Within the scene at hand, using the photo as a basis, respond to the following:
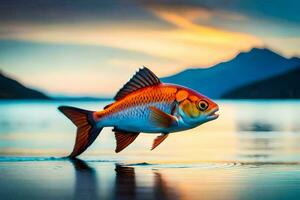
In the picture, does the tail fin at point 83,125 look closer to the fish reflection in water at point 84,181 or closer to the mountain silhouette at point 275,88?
the fish reflection in water at point 84,181

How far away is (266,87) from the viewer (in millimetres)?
13953

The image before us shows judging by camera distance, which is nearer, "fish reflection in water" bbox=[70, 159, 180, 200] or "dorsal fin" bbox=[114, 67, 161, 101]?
"fish reflection in water" bbox=[70, 159, 180, 200]

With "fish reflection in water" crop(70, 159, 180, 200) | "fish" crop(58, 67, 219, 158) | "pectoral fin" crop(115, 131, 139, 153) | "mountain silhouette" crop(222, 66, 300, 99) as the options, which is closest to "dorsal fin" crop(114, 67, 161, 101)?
"fish" crop(58, 67, 219, 158)

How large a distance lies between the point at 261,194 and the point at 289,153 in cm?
159

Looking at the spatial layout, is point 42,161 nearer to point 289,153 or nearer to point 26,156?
point 26,156

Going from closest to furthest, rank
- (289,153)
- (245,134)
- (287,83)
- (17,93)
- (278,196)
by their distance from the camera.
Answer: (278,196) < (289,153) < (245,134) < (17,93) < (287,83)

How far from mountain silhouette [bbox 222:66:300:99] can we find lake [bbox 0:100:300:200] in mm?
6542

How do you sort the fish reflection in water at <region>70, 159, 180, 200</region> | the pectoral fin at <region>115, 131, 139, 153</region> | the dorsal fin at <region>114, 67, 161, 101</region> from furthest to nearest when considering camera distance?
the pectoral fin at <region>115, 131, 139, 153</region> → the dorsal fin at <region>114, 67, 161, 101</region> → the fish reflection in water at <region>70, 159, 180, 200</region>

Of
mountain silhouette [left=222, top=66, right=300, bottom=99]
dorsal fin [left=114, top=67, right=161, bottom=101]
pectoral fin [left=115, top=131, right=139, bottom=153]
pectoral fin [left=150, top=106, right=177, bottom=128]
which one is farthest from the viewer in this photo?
mountain silhouette [left=222, top=66, right=300, bottom=99]

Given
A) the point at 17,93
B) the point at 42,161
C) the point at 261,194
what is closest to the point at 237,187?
the point at 261,194

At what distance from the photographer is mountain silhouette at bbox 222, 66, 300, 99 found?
42.7 feet

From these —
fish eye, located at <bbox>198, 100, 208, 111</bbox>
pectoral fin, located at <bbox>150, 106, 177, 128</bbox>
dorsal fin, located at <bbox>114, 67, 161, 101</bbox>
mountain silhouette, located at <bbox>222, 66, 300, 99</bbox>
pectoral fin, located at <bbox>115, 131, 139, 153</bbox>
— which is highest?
mountain silhouette, located at <bbox>222, 66, 300, 99</bbox>

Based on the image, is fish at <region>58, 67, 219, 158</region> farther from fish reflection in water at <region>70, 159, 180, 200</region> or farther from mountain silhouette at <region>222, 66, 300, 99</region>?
mountain silhouette at <region>222, 66, 300, 99</region>

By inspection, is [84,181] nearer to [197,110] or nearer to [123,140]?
[123,140]
